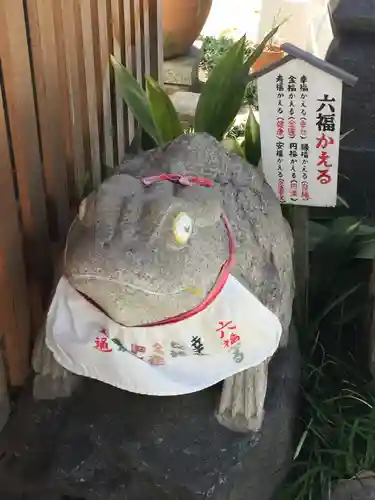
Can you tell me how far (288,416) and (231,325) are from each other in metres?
0.40

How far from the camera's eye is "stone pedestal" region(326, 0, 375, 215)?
2.29 m

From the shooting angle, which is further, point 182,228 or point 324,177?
point 324,177

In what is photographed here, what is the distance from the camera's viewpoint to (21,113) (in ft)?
5.28

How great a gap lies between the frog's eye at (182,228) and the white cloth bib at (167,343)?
0.48 feet

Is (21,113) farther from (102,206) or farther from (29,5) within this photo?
(102,206)

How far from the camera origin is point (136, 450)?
1.51 meters

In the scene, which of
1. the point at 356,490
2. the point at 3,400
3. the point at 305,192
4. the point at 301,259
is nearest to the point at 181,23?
the point at 301,259

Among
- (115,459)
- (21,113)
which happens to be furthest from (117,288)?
(21,113)

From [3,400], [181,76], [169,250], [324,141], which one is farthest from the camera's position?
[181,76]

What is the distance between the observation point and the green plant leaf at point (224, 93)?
2014 mm

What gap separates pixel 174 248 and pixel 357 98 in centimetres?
130

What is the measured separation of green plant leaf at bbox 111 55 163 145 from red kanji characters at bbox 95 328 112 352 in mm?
779

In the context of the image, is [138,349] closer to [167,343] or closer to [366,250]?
[167,343]

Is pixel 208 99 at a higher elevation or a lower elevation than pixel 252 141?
higher
